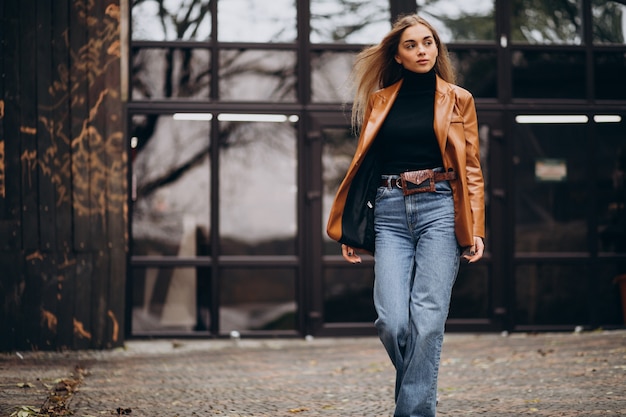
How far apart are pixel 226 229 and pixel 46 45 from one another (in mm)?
2276

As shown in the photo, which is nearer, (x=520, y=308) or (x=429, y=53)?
(x=429, y=53)

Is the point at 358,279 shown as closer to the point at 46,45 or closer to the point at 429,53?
the point at 46,45

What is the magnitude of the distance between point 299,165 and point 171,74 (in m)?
1.45

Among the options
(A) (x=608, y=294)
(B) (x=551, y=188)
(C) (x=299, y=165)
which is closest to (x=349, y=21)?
(C) (x=299, y=165)

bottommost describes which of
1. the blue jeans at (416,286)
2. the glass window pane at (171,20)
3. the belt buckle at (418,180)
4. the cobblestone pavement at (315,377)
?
the cobblestone pavement at (315,377)

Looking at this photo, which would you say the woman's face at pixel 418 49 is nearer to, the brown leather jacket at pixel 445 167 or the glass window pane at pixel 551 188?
the brown leather jacket at pixel 445 167

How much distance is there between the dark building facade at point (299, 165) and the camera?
29.2 ft

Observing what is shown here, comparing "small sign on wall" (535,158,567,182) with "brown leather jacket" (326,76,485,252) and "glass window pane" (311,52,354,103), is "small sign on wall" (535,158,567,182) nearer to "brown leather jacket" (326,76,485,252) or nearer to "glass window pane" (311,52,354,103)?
"glass window pane" (311,52,354,103)

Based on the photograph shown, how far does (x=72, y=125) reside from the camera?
8.28 meters

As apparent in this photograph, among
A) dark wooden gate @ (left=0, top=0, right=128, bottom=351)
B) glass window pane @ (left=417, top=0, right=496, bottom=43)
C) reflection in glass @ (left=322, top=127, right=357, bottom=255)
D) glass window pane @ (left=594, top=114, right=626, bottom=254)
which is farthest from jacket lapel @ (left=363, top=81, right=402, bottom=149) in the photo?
glass window pane @ (left=594, top=114, right=626, bottom=254)

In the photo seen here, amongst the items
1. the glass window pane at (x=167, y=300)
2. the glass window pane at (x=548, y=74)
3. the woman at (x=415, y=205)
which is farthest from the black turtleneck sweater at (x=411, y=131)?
the glass window pane at (x=548, y=74)

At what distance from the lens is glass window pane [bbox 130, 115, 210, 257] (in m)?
8.90

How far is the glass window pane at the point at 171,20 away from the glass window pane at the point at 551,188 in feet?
10.3

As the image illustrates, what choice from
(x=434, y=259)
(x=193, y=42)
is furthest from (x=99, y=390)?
(x=193, y=42)
